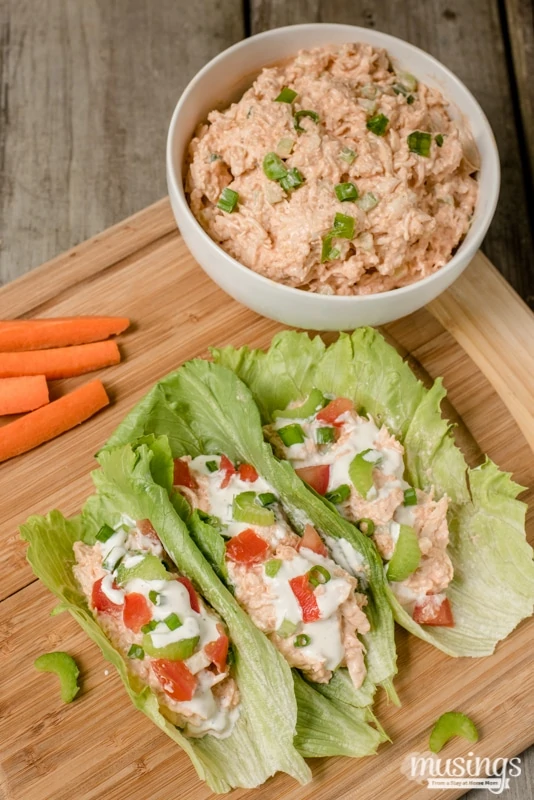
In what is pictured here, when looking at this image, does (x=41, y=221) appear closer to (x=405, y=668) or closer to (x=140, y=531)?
(x=140, y=531)

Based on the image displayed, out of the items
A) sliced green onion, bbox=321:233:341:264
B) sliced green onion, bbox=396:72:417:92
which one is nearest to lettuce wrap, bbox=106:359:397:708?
sliced green onion, bbox=321:233:341:264

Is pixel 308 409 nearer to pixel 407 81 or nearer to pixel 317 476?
pixel 317 476

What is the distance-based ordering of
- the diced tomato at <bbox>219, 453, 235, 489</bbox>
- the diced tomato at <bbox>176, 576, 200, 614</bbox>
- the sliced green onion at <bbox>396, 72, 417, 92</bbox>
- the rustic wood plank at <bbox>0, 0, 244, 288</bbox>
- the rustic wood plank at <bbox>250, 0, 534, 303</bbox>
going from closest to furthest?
1. the diced tomato at <bbox>176, 576, 200, 614</bbox>
2. the diced tomato at <bbox>219, 453, 235, 489</bbox>
3. the sliced green onion at <bbox>396, 72, 417, 92</bbox>
4. the rustic wood plank at <bbox>0, 0, 244, 288</bbox>
5. the rustic wood plank at <bbox>250, 0, 534, 303</bbox>

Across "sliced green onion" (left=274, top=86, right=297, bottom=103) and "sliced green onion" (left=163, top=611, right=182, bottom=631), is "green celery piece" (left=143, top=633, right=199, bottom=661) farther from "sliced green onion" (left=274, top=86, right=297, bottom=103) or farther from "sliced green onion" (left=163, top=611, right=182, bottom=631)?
"sliced green onion" (left=274, top=86, right=297, bottom=103)

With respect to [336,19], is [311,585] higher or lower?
lower

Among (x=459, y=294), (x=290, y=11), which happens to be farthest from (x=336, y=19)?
(x=459, y=294)

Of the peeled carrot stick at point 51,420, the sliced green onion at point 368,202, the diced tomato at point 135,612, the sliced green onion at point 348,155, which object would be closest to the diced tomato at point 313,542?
the diced tomato at point 135,612

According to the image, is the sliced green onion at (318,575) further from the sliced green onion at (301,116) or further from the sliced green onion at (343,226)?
the sliced green onion at (301,116)
